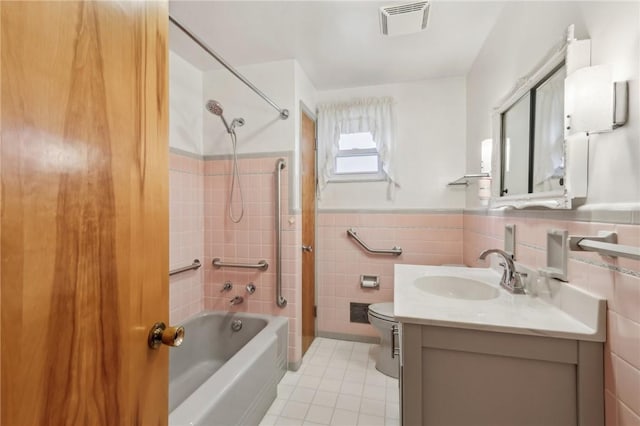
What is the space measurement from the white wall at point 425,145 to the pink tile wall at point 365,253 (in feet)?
0.45

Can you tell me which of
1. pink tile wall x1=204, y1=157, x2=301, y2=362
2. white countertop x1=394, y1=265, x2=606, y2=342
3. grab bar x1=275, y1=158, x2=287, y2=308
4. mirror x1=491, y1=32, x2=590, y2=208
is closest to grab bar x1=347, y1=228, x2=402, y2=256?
pink tile wall x1=204, y1=157, x2=301, y2=362

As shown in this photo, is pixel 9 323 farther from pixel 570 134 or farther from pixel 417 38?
pixel 417 38

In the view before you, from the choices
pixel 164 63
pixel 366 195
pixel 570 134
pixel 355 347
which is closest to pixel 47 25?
pixel 164 63

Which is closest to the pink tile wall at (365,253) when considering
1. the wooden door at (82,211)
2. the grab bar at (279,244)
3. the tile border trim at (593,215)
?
the grab bar at (279,244)

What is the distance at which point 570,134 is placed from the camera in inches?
35.8

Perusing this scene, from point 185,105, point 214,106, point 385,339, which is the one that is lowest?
point 385,339

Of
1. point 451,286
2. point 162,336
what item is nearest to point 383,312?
point 451,286

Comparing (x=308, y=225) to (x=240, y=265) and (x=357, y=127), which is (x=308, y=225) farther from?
(x=357, y=127)

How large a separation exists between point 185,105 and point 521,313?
2.37 meters

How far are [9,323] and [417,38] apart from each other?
2243 millimetres

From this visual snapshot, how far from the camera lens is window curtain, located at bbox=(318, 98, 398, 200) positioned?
2461 millimetres

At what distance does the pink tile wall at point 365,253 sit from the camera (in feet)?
7.87

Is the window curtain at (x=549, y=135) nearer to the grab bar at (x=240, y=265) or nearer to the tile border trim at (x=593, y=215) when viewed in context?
the tile border trim at (x=593, y=215)

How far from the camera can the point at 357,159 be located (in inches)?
102
